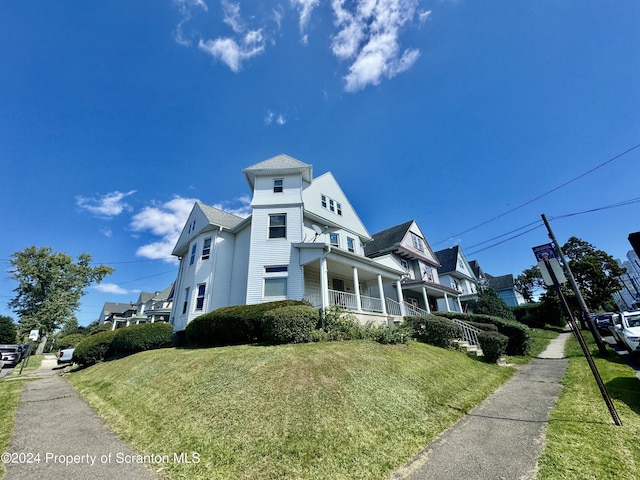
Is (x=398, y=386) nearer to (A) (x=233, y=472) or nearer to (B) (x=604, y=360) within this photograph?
(A) (x=233, y=472)

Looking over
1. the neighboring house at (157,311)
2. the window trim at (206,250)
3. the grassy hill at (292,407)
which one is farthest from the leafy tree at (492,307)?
the neighboring house at (157,311)

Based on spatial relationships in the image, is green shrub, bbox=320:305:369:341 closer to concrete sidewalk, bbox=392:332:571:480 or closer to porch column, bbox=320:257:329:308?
porch column, bbox=320:257:329:308

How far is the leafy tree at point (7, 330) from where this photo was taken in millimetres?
31484

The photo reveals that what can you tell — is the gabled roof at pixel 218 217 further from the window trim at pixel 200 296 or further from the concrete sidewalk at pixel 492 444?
the concrete sidewalk at pixel 492 444

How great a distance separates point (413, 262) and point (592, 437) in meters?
20.7

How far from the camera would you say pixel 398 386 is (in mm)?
6402

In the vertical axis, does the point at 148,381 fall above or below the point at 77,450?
above

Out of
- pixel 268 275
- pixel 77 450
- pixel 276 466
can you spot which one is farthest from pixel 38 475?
pixel 268 275

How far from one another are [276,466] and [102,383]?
9.39 m

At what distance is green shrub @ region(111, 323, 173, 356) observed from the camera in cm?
1400

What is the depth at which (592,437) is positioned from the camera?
4.20 metres

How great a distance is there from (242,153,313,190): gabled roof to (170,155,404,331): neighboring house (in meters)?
0.06

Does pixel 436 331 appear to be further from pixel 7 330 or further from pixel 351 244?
pixel 7 330

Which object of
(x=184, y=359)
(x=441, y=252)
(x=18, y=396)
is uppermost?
(x=441, y=252)
